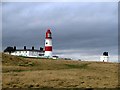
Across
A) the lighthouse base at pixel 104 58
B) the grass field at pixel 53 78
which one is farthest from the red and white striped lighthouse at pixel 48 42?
the grass field at pixel 53 78

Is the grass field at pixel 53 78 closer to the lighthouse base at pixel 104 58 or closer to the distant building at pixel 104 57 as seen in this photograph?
the lighthouse base at pixel 104 58

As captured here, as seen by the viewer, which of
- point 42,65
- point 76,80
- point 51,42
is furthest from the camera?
point 51,42

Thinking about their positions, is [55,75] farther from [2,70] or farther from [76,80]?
[2,70]

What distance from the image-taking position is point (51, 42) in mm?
53938

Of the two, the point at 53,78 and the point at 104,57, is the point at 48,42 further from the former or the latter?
the point at 53,78

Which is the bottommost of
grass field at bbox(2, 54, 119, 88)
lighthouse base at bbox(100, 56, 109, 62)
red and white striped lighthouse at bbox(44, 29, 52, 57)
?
grass field at bbox(2, 54, 119, 88)

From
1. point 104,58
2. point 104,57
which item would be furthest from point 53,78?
point 104,57

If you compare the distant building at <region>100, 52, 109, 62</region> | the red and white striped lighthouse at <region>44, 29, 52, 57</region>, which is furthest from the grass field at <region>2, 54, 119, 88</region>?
the distant building at <region>100, 52, 109, 62</region>

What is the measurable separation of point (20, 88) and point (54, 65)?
39.2ft

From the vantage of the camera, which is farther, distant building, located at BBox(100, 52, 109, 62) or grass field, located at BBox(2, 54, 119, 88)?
distant building, located at BBox(100, 52, 109, 62)

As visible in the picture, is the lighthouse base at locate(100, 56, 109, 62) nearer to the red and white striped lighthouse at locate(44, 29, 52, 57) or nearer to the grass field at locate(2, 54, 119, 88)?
the red and white striped lighthouse at locate(44, 29, 52, 57)

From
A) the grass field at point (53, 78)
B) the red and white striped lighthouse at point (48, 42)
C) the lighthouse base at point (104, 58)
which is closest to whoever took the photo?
the grass field at point (53, 78)

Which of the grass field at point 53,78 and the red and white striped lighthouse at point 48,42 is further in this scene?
the red and white striped lighthouse at point 48,42

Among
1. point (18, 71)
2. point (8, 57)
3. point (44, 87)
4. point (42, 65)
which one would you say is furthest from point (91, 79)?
point (8, 57)
